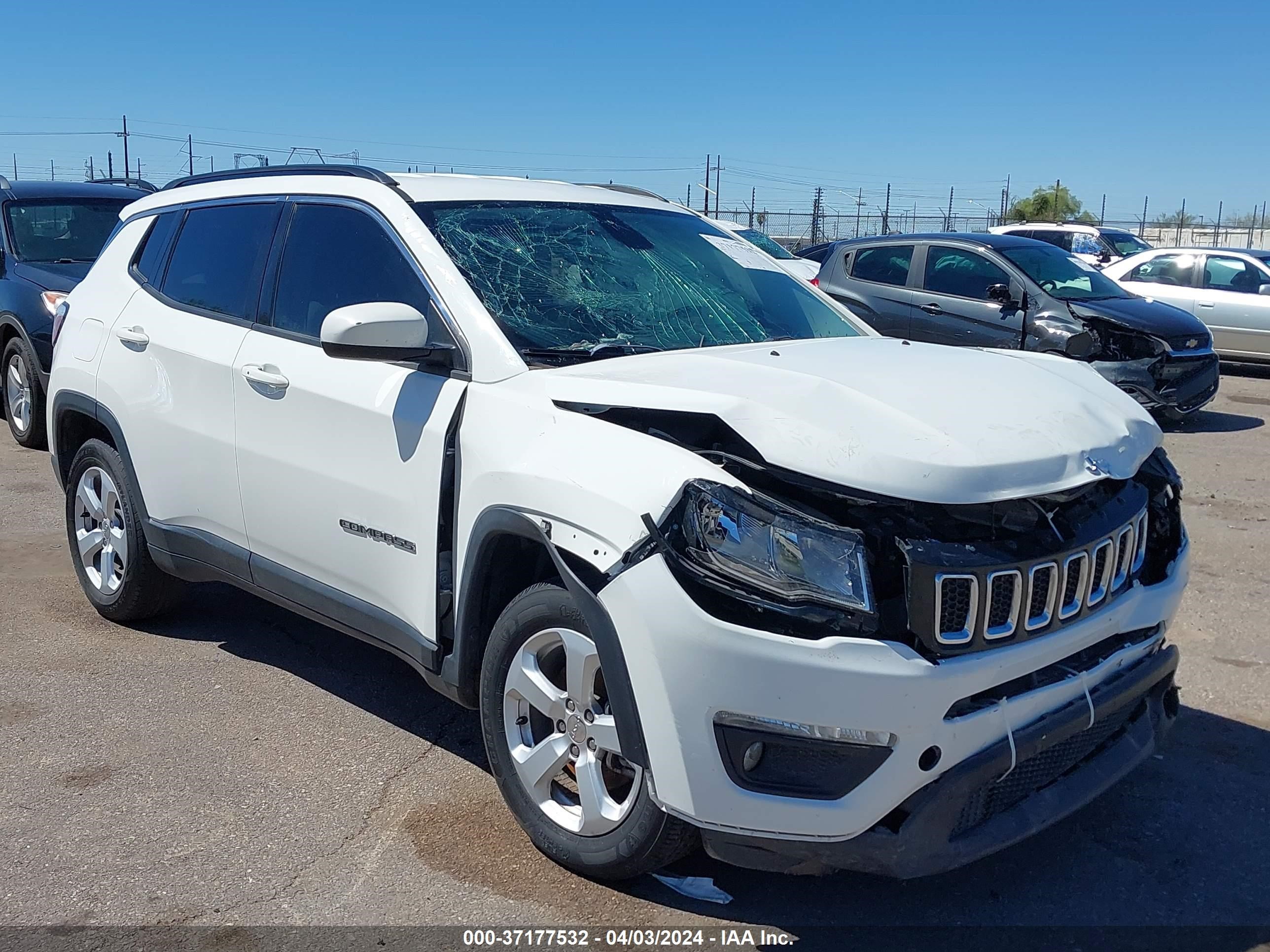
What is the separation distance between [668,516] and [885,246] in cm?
929

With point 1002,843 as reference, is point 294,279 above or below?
above

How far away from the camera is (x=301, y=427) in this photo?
152 inches

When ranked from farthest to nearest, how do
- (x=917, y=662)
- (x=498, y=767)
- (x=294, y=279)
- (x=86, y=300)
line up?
→ 1. (x=86, y=300)
2. (x=294, y=279)
3. (x=498, y=767)
4. (x=917, y=662)

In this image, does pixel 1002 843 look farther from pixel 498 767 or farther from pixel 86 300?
pixel 86 300

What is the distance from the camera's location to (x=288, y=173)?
14.3 feet

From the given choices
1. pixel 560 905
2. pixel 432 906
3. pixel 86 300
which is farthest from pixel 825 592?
pixel 86 300

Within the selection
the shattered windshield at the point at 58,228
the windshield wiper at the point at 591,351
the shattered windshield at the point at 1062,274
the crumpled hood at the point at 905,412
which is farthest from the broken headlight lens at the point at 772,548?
the shattered windshield at the point at 1062,274

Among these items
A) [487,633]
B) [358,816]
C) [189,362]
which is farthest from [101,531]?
[487,633]

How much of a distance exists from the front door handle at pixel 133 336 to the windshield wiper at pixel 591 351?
2.07 m

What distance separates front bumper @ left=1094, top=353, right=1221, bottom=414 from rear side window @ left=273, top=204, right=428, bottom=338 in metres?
7.39

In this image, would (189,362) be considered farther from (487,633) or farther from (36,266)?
(36,266)

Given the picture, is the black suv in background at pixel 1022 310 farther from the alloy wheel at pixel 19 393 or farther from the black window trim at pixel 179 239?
the alloy wheel at pixel 19 393

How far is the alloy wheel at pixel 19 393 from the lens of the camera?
8961mm

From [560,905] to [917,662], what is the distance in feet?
3.83
